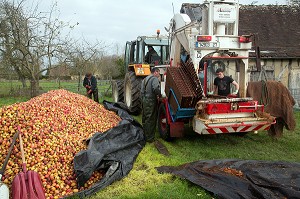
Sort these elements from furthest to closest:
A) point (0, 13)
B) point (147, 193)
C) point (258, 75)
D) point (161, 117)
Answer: point (0, 13)
point (258, 75)
point (161, 117)
point (147, 193)

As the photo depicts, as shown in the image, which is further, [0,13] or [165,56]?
[0,13]

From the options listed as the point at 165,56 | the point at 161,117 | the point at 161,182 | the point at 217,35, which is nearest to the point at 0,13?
the point at 165,56

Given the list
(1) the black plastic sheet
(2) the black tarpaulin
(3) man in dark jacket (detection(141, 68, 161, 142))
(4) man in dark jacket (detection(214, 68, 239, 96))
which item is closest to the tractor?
(3) man in dark jacket (detection(141, 68, 161, 142))

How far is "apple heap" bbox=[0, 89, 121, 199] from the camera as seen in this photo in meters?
4.29

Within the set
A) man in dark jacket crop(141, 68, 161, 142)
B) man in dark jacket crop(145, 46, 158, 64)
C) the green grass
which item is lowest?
the green grass

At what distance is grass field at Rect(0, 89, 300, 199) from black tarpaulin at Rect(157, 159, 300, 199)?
171mm

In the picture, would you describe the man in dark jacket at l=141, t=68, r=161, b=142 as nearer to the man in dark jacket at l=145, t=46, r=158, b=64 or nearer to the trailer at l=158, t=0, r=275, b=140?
the trailer at l=158, t=0, r=275, b=140

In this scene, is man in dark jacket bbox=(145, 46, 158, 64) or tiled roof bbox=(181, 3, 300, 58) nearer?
man in dark jacket bbox=(145, 46, 158, 64)

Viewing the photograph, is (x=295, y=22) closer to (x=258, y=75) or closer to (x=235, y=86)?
(x=258, y=75)

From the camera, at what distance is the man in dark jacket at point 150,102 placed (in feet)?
22.3

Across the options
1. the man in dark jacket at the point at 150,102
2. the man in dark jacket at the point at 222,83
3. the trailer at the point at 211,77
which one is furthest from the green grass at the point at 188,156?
the man in dark jacket at the point at 222,83

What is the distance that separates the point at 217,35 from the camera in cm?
594

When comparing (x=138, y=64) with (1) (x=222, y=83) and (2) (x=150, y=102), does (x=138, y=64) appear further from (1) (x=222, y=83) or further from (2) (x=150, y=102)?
(1) (x=222, y=83)

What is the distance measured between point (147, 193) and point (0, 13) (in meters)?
15.7
